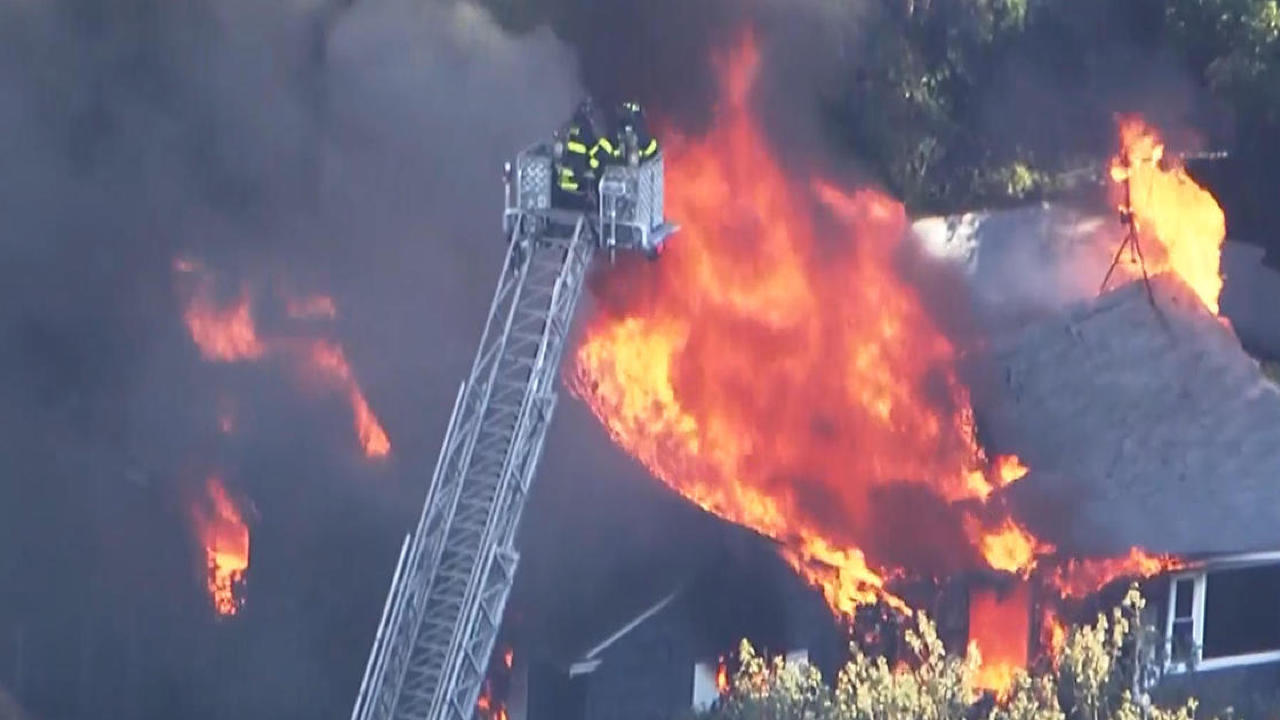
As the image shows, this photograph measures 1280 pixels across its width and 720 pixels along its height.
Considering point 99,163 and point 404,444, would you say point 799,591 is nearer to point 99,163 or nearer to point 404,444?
point 404,444

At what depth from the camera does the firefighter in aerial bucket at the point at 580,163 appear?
14.7 meters

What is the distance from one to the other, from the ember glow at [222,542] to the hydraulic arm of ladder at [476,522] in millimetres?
2476

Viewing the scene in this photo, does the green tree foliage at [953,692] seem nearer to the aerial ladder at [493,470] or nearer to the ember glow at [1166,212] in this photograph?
the aerial ladder at [493,470]

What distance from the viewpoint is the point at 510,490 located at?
14.7m

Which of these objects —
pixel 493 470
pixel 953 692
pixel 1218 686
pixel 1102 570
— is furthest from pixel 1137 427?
pixel 493 470

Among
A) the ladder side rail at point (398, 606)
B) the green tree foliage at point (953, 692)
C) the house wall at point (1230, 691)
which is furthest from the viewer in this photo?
the house wall at point (1230, 691)

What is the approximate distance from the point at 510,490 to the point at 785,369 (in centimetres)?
438

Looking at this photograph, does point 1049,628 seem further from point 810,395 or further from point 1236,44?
point 1236,44

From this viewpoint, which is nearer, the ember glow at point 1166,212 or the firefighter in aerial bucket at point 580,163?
the firefighter in aerial bucket at point 580,163

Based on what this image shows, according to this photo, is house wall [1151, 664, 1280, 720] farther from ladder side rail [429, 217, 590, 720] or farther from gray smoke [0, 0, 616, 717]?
gray smoke [0, 0, 616, 717]

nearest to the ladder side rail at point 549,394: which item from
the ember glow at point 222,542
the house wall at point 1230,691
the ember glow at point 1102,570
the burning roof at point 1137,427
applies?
the ember glow at point 222,542

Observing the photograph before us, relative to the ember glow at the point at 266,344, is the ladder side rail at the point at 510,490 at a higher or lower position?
lower

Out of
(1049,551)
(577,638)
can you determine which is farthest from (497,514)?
(1049,551)

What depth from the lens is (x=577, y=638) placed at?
17141mm
